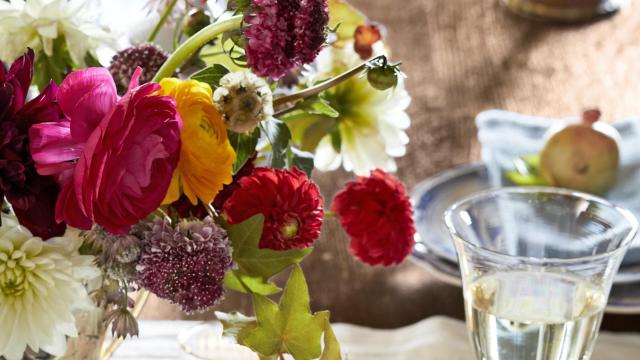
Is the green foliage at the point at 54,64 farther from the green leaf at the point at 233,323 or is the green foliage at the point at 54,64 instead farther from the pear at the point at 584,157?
the pear at the point at 584,157

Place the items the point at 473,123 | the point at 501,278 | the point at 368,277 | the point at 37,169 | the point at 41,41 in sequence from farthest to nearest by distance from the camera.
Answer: the point at 473,123
the point at 368,277
the point at 501,278
the point at 41,41
the point at 37,169

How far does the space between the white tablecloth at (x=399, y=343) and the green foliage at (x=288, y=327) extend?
25 cm

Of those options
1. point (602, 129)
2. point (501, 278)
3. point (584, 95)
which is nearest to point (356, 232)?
point (501, 278)

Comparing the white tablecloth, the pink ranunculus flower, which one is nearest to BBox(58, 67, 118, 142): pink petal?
the pink ranunculus flower

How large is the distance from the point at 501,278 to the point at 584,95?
630mm

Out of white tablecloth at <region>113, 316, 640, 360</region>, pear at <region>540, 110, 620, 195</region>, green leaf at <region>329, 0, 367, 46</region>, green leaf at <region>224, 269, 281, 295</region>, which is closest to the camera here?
green leaf at <region>224, 269, 281, 295</region>

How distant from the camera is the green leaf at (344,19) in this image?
60 centimetres

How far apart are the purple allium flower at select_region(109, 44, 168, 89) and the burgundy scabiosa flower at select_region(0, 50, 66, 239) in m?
0.09

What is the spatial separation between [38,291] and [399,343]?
1.24 ft

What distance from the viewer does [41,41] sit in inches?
19.8

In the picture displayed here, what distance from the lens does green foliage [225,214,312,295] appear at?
0.45 m

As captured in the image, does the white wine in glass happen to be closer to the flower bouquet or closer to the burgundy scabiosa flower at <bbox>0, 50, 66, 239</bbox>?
the flower bouquet

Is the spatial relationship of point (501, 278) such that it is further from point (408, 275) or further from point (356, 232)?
point (408, 275)

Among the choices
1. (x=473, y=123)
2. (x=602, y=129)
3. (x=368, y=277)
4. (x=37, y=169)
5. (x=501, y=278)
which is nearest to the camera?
(x=37, y=169)
